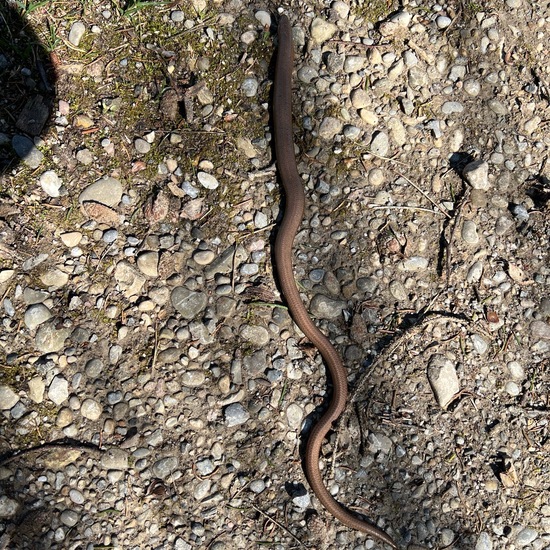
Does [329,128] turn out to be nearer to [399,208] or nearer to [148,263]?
[399,208]

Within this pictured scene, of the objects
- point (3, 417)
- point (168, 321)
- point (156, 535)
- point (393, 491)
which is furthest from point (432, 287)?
point (3, 417)

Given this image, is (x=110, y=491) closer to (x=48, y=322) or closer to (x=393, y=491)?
(x=48, y=322)

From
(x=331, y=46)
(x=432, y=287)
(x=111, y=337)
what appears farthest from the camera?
(x=331, y=46)

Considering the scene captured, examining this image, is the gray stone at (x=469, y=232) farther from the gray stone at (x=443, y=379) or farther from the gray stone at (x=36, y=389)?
the gray stone at (x=36, y=389)

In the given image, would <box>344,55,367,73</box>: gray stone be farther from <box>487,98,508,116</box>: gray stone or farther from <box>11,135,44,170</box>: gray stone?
<box>11,135,44,170</box>: gray stone

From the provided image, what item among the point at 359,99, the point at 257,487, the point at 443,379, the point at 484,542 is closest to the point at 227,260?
the point at 257,487

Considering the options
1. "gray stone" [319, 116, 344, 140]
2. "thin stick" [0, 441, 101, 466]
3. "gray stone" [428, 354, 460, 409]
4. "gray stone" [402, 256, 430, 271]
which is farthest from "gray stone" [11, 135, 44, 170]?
"gray stone" [428, 354, 460, 409]

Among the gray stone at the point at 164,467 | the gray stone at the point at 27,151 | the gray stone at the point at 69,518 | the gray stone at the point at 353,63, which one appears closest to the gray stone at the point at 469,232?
the gray stone at the point at 353,63
